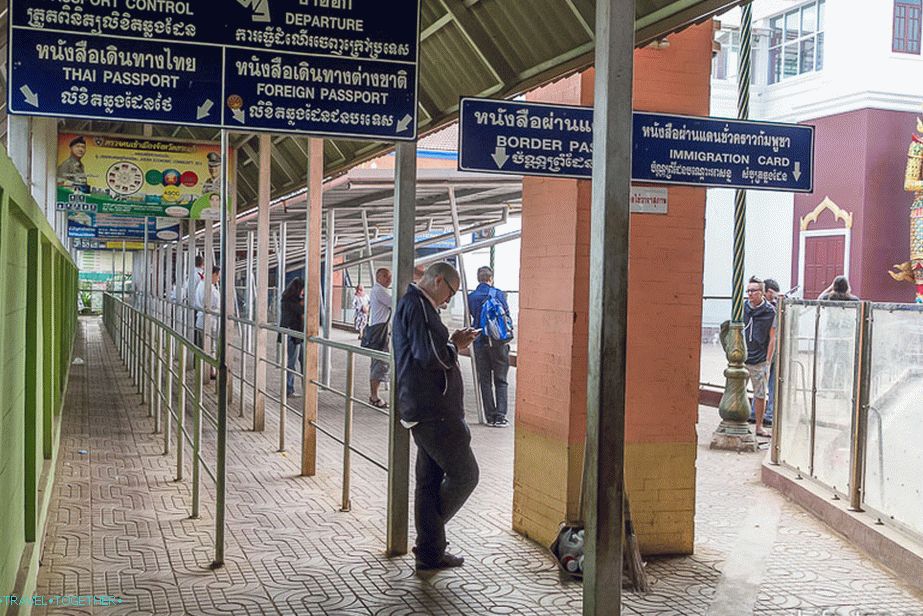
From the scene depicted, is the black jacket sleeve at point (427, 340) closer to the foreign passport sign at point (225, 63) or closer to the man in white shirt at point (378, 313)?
the foreign passport sign at point (225, 63)

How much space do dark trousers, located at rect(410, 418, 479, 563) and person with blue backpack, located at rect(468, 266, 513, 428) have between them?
18.7 ft

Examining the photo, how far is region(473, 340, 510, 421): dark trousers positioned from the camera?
11.6 meters

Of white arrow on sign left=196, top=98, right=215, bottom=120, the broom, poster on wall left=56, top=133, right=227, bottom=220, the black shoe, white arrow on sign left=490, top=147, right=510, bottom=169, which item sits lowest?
the black shoe

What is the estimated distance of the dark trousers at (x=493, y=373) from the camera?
11.6 m

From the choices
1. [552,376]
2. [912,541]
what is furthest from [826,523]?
[552,376]

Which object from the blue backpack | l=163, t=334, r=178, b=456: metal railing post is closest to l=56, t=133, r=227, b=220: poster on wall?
l=163, t=334, r=178, b=456: metal railing post

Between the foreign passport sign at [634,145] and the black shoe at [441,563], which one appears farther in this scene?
the black shoe at [441,563]

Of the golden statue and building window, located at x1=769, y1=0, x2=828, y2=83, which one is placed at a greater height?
building window, located at x1=769, y1=0, x2=828, y2=83

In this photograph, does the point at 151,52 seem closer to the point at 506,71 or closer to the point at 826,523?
the point at 506,71

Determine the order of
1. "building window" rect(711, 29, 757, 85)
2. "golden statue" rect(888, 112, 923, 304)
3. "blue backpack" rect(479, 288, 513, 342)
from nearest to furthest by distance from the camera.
→ "blue backpack" rect(479, 288, 513, 342) < "golden statue" rect(888, 112, 923, 304) < "building window" rect(711, 29, 757, 85)

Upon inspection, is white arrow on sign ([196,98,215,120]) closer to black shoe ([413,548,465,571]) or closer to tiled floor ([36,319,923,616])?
tiled floor ([36,319,923,616])

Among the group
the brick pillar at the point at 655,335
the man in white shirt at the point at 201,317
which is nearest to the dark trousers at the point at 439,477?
the brick pillar at the point at 655,335

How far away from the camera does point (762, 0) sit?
86.4 feet

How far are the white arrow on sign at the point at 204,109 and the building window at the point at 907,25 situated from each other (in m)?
22.1
